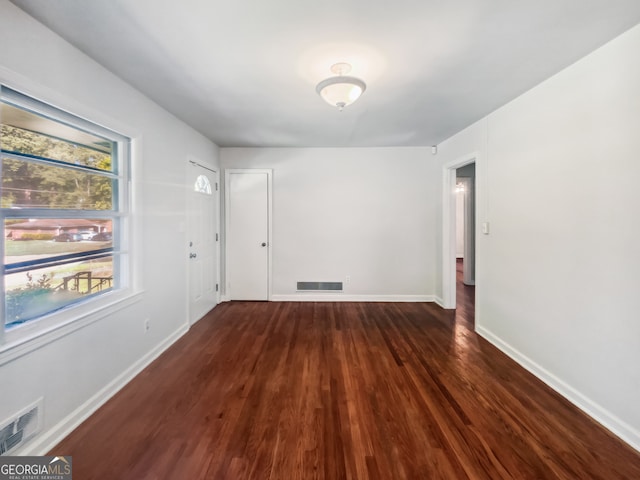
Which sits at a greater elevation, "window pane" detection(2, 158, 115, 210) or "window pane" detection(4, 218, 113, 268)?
"window pane" detection(2, 158, 115, 210)

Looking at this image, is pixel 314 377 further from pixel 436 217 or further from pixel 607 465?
pixel 436 217

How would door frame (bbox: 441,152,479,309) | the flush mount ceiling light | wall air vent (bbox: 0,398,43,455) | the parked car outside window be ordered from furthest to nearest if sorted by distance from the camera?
door frame (bbox: 441,152,479,309)
the flush mount ceiling light
the parked car outside window
wall air vent (bbox: 0,398,43,455)

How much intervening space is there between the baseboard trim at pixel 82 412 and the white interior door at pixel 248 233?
178 centimetres

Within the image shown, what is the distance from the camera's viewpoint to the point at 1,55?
137 centimetres

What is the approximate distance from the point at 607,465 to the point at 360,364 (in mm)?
1561

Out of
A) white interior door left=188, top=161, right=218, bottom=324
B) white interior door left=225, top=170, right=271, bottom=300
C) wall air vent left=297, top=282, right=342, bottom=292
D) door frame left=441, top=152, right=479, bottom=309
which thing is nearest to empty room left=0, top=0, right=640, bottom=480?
white interior door left=188, top=161, right=218, bottom=324

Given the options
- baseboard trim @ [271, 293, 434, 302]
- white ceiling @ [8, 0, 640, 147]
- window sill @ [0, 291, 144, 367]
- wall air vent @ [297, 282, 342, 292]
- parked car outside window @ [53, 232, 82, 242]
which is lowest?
baseboard trim @ [271, 293, 434, 302]

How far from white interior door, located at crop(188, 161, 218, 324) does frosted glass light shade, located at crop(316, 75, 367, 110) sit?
208 cm

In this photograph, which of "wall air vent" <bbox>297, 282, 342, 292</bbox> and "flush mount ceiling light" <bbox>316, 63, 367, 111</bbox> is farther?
"wall air vent" <bbox>297, 282, 342, 292</bbox>


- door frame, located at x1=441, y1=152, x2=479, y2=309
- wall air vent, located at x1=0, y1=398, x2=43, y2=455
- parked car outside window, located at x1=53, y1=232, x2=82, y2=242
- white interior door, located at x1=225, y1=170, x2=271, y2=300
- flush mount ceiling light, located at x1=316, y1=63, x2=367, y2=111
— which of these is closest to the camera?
wall air vent, located at x1=0, y1=398, x2=43, y2=455

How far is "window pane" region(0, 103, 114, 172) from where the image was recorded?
1.47 metres

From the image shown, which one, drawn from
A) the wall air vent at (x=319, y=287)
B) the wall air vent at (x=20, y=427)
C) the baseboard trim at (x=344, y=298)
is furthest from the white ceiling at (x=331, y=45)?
the baseboard trim at (x=344, y=298)

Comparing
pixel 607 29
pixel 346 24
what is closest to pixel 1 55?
pixel 346 24

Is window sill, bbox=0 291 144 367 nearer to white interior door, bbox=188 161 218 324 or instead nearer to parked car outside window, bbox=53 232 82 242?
parked car outside window, bbox=53 232 82 242
